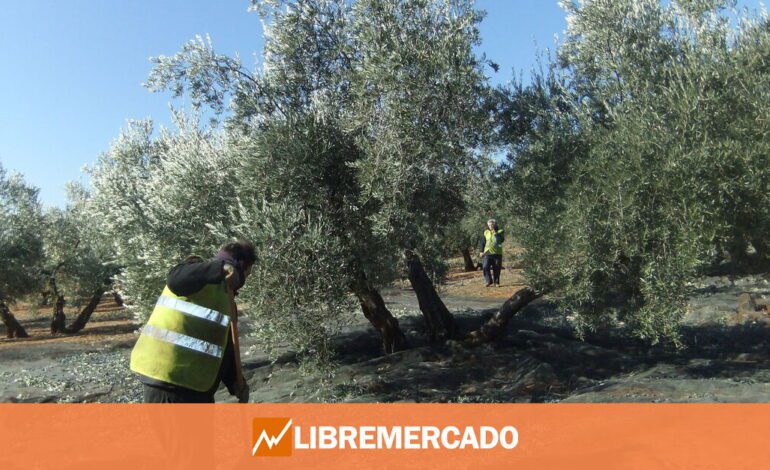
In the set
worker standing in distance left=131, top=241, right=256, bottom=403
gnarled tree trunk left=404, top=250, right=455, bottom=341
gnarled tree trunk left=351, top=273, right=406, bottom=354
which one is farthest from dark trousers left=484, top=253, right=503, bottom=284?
worker standing in distance left=131, top=241, right=256, bottom=403

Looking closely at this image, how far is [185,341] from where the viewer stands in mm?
4844

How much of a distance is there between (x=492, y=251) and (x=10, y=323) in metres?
17.8

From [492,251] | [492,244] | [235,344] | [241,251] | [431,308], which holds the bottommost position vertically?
[431,308]

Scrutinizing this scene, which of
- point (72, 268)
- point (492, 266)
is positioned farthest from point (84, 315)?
point (492, 266)

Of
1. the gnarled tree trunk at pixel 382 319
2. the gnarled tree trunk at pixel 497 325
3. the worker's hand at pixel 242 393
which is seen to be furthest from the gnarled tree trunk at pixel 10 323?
the worker's hand at pixel 242 393

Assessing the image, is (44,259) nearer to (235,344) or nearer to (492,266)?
(492,266)

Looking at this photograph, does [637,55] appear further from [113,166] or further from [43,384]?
[43,384]

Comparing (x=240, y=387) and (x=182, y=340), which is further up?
(x=182, y=340)

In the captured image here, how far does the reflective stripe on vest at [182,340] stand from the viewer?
4.84m

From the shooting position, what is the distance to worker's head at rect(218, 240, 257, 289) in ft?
16.7

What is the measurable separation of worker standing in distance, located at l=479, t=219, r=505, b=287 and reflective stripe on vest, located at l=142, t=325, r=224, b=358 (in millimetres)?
15697

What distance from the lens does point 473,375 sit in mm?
12070

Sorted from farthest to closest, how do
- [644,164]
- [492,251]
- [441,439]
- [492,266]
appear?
1. [492,266]
2. [492,251]
3. [644,164]
4. [441,439]

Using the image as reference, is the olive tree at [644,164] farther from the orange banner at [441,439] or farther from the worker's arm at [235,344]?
the worker's arm at [235,344]
